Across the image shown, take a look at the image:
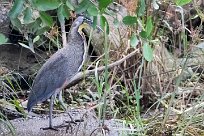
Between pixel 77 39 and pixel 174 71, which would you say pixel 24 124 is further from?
pixel 174 71

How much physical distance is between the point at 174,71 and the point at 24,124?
3.93 feet

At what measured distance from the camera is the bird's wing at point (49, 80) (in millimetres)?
3260

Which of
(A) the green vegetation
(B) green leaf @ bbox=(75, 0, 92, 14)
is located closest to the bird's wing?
(A) the green vegetation

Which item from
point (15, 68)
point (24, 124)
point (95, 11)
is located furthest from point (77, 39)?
point (15, 68)

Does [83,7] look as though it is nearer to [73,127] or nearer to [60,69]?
[60,69]

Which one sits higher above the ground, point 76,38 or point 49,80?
point 76,38

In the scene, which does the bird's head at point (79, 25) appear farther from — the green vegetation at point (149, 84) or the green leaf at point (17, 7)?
the green leaf at point (17, 7)

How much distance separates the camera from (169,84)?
404 centimetres

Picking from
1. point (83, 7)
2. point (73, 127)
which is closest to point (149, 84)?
point (73, 127)

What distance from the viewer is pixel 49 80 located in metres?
3.26

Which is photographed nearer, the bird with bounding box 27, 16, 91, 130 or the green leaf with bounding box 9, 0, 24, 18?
the green leaf with bounding box 9, 0, 24, 18

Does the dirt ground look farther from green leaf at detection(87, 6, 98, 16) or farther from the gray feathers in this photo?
green leaf at detection(87, 6, 98, 16)

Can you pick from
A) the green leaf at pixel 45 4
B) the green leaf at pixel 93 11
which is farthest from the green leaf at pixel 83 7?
the green leaf at pixel 45 4

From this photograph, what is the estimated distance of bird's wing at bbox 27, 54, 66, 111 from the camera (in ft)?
10.7
